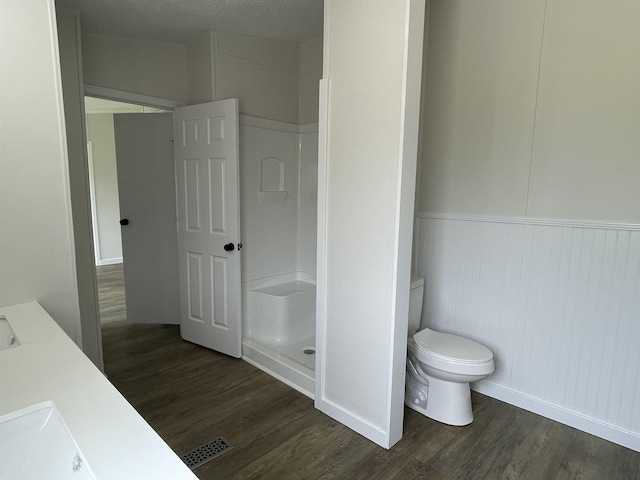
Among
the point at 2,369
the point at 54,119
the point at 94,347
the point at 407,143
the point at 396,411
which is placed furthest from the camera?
the point at 94,347

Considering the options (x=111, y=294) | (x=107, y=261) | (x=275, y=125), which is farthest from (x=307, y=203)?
(x=107, y=261)

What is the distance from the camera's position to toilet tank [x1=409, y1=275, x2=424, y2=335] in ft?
8.05

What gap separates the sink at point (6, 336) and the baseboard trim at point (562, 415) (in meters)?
2.48

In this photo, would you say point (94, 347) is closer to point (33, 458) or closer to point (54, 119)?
point (54, 119)

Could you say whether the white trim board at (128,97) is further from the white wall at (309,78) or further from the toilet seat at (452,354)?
the toilet seat at (452,354)

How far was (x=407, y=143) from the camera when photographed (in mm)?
1764

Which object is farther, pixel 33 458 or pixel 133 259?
pixel 133 259

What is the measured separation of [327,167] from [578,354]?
1.75 metres

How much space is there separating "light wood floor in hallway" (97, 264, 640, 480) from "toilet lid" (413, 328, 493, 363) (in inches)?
16.3

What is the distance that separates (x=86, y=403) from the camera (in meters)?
0.86

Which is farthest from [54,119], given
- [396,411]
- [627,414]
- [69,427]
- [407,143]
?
[627,414]

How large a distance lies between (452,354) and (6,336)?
1992mm

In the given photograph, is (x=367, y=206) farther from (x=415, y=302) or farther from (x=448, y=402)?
(x=448, y=402)

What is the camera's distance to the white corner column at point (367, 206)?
1.76 meters
